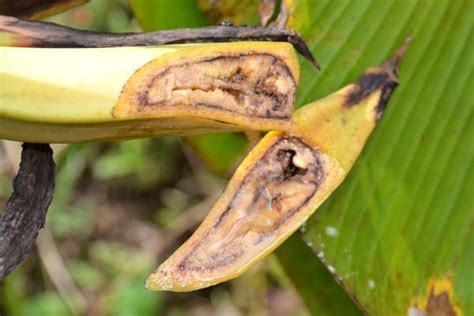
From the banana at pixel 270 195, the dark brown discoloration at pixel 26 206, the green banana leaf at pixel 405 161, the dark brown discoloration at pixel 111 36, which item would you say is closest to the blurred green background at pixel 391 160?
the green banana leaf at pixel 405 161

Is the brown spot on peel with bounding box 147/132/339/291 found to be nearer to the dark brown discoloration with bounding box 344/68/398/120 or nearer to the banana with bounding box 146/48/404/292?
the banana with bounding box 146/48/404/292

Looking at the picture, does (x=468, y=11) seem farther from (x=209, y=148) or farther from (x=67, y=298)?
(x=67, y=298)

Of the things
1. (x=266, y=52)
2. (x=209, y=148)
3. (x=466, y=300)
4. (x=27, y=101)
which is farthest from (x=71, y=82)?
(x=466, y=300)

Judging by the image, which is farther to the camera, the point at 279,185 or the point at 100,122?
the point at 279,185

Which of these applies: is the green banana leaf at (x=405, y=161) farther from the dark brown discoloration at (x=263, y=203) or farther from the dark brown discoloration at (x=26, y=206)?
the dark brown discoloration at (x=26, y=206)

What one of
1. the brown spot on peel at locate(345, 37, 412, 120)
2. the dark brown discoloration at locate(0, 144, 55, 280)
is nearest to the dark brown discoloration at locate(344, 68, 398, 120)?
the brown spot on peel at locate(345, 37, 412, 120)

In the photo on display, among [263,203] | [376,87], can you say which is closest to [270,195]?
[263,203]

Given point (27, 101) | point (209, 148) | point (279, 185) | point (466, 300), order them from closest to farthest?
1. point (27, 101)
2. point (279, 185)
3. point (466, 300)
4. point (209, 148)
